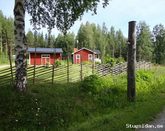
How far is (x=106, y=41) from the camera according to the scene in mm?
118125

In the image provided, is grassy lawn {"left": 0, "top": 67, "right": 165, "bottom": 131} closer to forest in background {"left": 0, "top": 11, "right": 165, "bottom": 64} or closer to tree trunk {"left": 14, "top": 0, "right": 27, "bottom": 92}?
tree trunk {"left": 14, "top": 0, "right": 27, "bottom": 92}

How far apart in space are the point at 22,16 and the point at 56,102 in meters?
3.46

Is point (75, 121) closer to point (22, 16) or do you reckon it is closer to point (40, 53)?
point (22, 16)

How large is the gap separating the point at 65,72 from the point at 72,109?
33.2 feet

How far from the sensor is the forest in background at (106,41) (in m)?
90.1

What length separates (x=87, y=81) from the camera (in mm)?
15773

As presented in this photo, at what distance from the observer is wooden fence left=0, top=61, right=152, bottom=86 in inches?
722

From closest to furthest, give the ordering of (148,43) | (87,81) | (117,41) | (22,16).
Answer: (22,16) → (87,81) → (148,43) → (117,41)

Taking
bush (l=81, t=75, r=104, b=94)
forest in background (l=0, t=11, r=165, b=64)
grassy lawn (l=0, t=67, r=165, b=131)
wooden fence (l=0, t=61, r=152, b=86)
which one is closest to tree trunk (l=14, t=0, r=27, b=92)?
grassy lawn (l=0, t=67, r=165, b=131)

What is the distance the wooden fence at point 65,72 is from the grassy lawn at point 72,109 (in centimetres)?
346

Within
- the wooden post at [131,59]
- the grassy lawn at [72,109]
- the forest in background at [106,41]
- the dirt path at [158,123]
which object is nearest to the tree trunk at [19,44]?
the grassy lawn at [72,109]

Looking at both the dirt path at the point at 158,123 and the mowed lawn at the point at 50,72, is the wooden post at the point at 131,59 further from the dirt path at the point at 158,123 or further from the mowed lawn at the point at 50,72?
the mowed lawn at the point at 50,72

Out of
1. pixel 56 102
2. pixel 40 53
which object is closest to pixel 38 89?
pixel 56 102

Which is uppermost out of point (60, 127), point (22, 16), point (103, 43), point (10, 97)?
point (103, 43)
